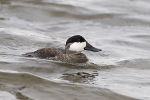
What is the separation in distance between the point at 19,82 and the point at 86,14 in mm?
7217

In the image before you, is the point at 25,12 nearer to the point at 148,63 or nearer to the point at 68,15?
the point at 68,15

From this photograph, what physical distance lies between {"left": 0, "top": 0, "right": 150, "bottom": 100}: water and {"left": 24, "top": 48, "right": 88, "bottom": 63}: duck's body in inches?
7.0

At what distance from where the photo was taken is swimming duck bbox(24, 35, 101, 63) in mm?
11156

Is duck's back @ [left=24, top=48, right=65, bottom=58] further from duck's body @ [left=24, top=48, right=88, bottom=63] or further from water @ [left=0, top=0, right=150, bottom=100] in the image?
water @ [left=0, top=0, right=150, bottom=100]

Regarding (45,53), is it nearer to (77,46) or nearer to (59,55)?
(59,55)

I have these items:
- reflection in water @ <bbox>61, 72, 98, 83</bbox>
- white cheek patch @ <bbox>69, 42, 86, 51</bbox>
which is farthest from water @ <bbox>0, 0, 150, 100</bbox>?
white cheek patch @ <bbox>69, 42, 86, 51</bbox>

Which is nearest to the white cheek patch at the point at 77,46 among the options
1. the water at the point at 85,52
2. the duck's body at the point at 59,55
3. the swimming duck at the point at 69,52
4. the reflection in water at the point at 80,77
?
the swimming duck at the point at 69,52

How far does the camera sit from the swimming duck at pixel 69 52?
36.6 ft

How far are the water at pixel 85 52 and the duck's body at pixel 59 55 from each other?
0.18 m

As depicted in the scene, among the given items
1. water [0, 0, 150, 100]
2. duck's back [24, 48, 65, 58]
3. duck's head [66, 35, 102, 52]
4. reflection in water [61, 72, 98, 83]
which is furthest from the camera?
duck's head [66, 35, 102, 52]

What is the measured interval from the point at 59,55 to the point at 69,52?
0.32m

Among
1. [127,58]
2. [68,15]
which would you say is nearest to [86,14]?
[68,15]

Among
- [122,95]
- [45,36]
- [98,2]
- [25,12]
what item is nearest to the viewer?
[122,95]

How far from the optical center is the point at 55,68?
10703 mm
